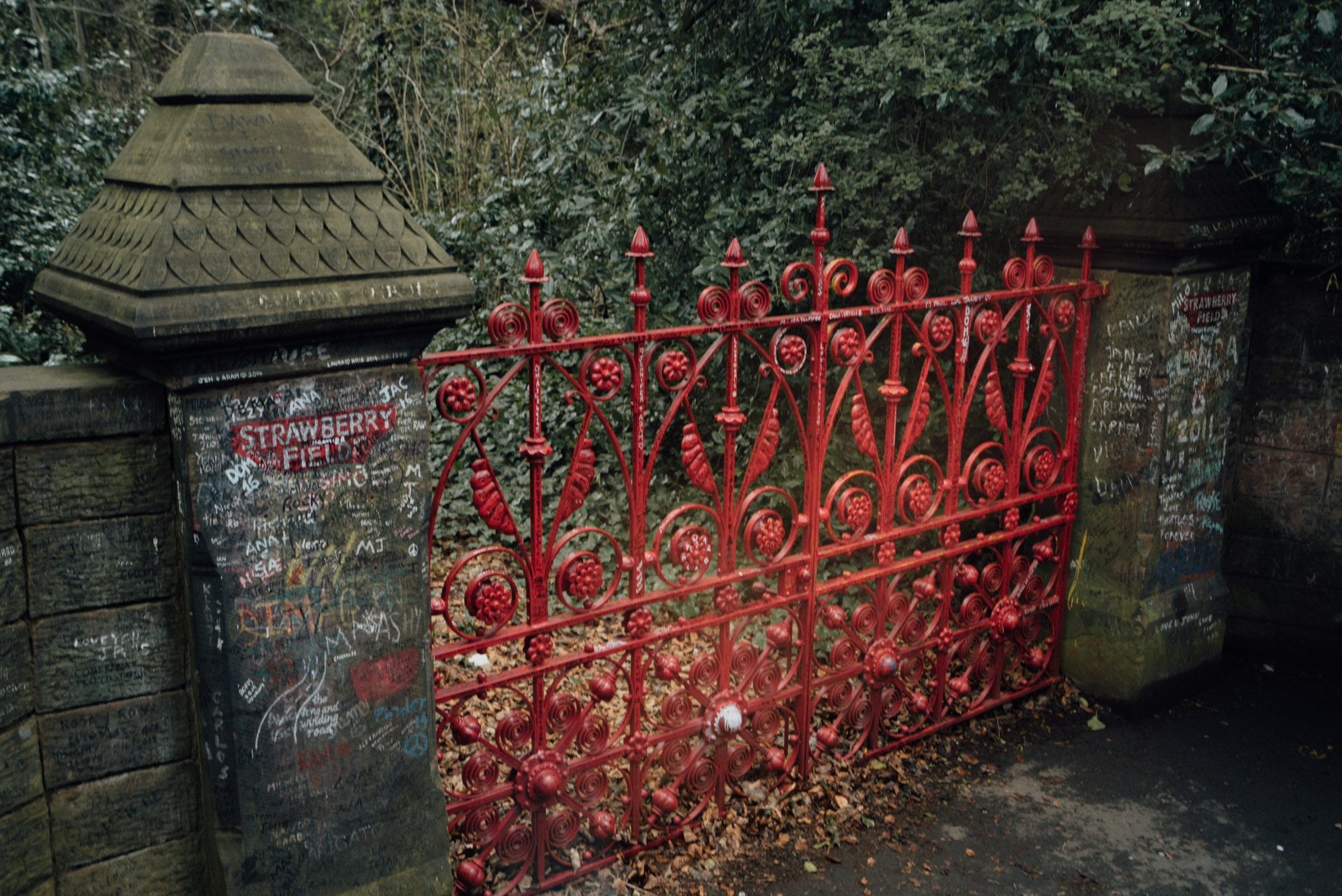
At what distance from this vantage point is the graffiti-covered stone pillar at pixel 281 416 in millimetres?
Answer: 2486

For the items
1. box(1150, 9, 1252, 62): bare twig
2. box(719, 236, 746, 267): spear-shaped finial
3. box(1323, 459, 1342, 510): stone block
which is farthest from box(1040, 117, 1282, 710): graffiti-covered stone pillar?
box(719, 236, 746, 267): spear-shaped finial

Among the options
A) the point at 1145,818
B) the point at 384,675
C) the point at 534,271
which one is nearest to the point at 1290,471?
the point at 1145,818

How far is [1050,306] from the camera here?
460 centimetres

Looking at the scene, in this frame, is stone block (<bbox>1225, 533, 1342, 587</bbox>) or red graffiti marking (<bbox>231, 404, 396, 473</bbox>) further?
stone block (<bbox>1225, 533, 1342, 587</bbox>)

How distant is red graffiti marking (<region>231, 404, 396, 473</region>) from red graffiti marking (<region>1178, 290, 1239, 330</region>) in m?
3.50

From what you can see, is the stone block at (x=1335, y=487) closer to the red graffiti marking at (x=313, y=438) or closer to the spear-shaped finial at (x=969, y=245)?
the spear-shaped finial at (x=969, y=245)

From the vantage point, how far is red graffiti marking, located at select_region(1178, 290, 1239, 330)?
4684 millimetres

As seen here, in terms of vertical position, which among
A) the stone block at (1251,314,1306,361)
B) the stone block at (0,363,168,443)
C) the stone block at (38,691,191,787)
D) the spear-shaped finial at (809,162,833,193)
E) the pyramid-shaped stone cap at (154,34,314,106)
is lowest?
the stone block at (38,691,191,787)

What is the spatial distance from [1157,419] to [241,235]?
3.77 metres

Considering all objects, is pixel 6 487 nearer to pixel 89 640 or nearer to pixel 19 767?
pixel 89 640

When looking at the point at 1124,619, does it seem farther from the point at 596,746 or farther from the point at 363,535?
the point at 363,535

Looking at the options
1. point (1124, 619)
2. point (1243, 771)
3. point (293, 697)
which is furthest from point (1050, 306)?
point (293, 697)

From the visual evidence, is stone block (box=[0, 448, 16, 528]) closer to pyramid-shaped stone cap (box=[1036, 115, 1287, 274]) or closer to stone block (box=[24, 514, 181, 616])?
stone block (box=[24, 514, 181, 616])

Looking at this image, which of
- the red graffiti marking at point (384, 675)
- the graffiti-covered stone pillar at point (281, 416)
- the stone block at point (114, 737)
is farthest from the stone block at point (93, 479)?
the red graffiti marking at point (384, 675)
